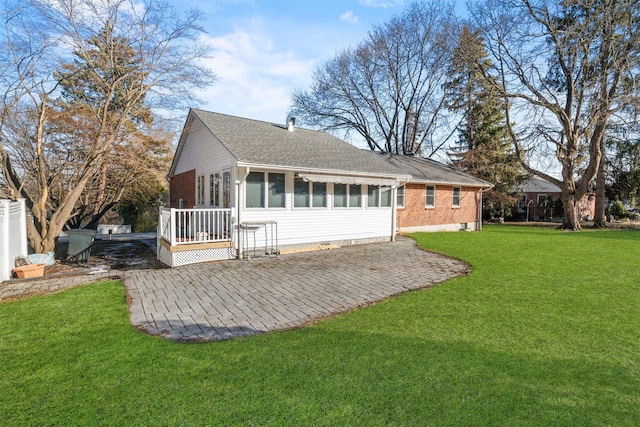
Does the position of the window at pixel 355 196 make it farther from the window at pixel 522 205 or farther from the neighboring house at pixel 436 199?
the window at pixel 522 205

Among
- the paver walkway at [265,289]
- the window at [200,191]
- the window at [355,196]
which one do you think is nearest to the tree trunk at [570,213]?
the paver walkway at [265,289]

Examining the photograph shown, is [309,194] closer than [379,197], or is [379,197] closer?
[309,194]

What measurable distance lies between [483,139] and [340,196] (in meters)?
20.6

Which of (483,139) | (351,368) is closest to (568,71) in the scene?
(483,139)

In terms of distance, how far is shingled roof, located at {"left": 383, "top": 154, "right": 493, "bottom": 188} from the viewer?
59.4 ft

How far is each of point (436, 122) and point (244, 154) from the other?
2601cm

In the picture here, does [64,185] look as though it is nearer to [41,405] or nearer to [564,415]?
[41,405]

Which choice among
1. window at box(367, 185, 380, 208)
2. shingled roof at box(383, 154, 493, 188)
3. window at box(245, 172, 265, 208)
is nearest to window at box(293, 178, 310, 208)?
window at box(245, 172, 265, 208)

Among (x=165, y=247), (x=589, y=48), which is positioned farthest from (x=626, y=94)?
(x=165, y=247)

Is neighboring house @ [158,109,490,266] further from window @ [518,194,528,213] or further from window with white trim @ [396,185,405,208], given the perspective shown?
window @ [518,194,528,213]

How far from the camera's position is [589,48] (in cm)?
1891

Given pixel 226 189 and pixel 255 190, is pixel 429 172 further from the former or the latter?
pixel 226 189

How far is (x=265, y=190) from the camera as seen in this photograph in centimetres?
1027

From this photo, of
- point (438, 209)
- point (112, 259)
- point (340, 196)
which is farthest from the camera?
point (438, 209)
